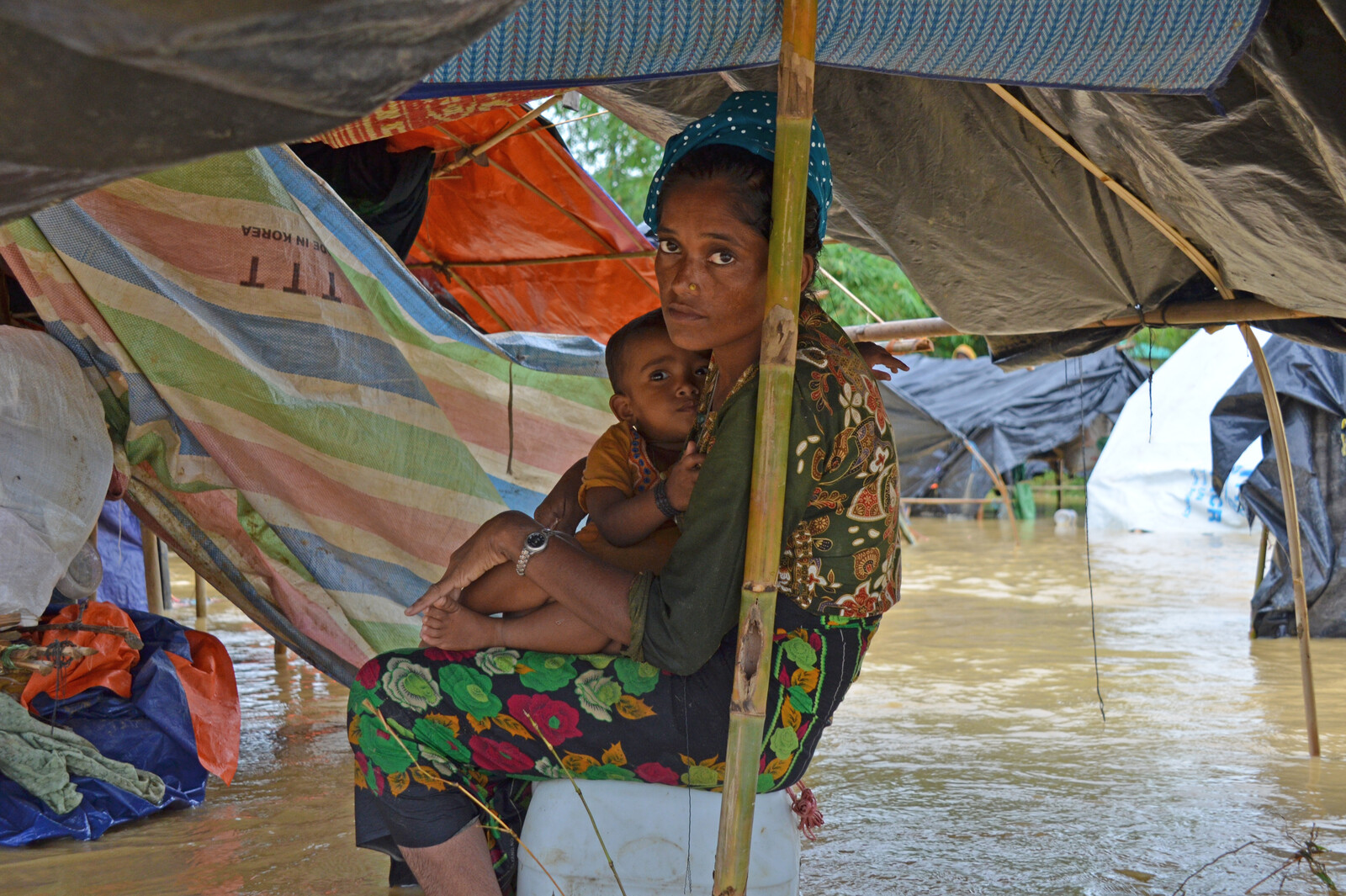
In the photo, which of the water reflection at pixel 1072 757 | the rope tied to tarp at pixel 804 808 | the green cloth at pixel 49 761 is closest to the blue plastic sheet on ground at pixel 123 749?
the green cloth at pixel 49 761

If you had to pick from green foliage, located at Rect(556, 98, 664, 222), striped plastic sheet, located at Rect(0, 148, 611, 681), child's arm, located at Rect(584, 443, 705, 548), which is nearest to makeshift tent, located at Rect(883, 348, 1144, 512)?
green foliage, located at Rect(556, 98, 664, 222)

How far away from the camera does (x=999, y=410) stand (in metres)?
16.3

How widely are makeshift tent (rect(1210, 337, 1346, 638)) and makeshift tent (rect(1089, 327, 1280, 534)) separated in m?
6.10

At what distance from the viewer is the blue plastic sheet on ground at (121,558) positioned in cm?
527

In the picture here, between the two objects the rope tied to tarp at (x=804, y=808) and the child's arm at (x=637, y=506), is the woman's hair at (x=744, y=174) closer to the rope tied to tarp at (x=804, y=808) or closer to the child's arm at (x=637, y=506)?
the child's arm at (x=637, y=506)

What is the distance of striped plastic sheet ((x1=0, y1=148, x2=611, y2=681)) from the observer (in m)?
2.95

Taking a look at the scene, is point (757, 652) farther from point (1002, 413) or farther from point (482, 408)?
point (1002, 413)

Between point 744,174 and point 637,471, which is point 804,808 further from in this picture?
point 744,174

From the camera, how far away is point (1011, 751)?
Result: 4.08 meters

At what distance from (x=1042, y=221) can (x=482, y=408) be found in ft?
6.15

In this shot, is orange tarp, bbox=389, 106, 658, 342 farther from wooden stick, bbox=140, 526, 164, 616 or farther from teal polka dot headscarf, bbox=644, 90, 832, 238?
teal polka dot headscarf, bbox=644, 90, 832, 238

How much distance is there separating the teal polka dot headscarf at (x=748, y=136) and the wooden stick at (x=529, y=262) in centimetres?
430

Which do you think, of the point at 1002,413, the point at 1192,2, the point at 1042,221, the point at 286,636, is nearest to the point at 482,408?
the point at 286,636

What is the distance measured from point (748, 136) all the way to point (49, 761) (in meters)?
2.42
